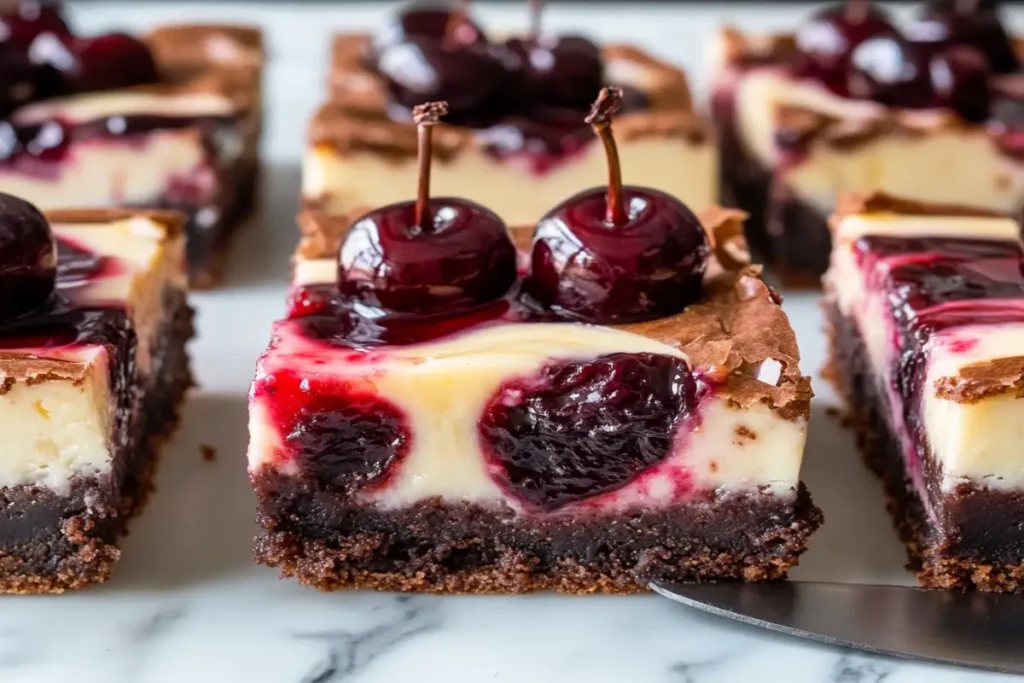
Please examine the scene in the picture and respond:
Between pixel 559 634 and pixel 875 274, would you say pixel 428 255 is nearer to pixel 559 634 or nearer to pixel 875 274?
pixel 559 634

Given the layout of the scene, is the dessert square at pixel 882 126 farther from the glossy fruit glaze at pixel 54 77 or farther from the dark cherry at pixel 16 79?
the dark cherry at pixel 16 79

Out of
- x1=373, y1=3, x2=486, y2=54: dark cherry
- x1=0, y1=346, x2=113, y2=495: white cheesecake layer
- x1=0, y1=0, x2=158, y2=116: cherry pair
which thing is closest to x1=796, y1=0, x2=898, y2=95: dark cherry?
x1=373, y1=3, x2=486, y2=54: dark cherry

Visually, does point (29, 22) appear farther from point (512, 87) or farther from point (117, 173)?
point (512, 87)

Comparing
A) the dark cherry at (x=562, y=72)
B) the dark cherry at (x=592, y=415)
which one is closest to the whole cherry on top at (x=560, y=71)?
the dark cherry at (x=562, y=72)

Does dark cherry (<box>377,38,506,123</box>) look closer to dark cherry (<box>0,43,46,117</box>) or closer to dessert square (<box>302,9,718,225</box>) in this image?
dessert square (<box>302,9,718,225</box>)

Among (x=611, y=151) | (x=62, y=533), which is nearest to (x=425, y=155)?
(x=611, y=151)

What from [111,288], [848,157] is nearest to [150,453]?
[111,288]
